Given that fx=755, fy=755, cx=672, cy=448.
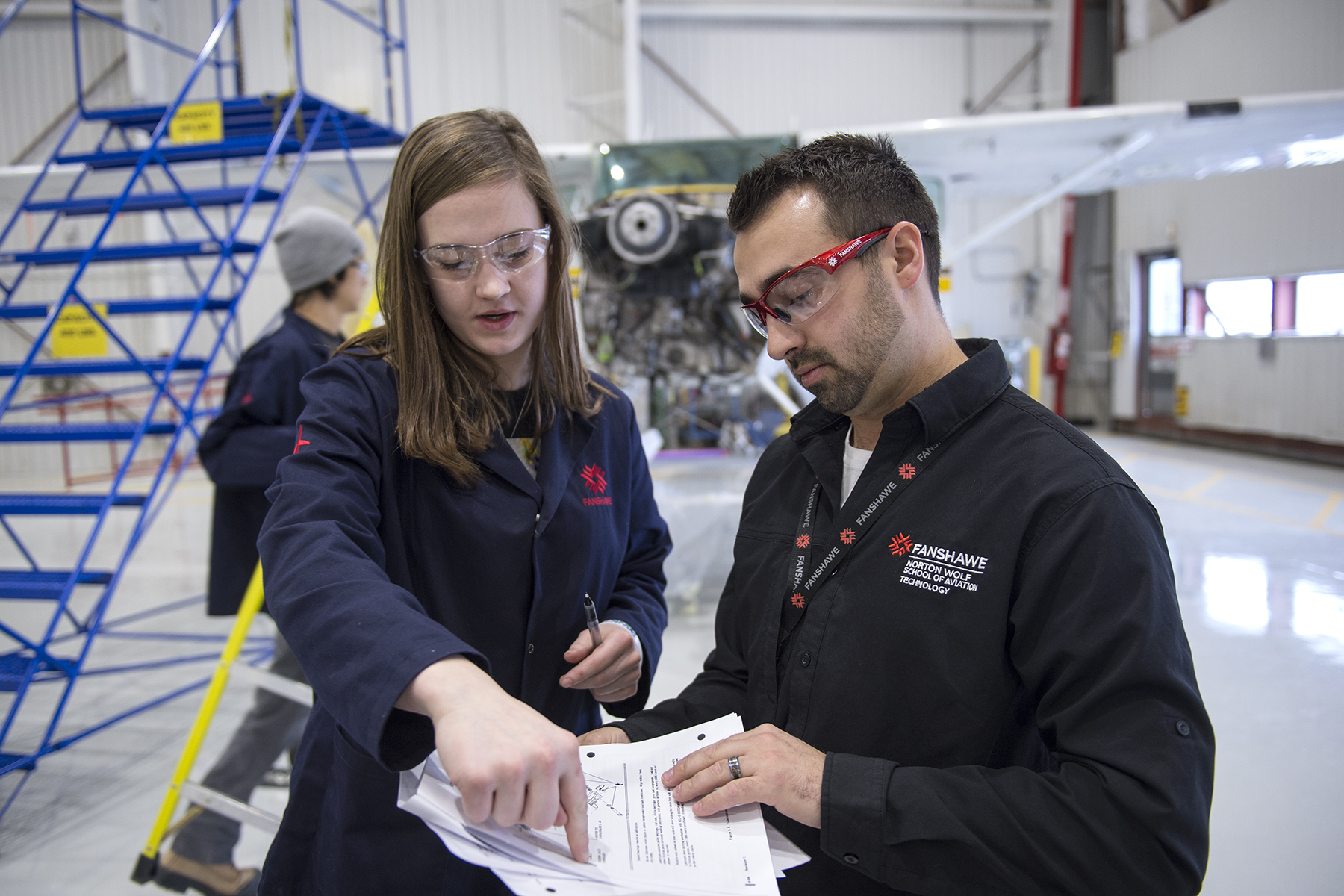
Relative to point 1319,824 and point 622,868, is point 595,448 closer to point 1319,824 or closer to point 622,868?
point 622,868

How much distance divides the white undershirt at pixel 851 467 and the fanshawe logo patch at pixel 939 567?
0.20m

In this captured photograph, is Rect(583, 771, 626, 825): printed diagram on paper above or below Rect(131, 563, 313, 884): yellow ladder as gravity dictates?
above

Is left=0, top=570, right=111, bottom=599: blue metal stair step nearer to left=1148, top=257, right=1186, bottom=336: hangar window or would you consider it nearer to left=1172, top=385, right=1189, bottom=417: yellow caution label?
left=1172, top=385, right=1189, bottom=417: yellow caution label

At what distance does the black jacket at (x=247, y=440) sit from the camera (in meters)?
2.39

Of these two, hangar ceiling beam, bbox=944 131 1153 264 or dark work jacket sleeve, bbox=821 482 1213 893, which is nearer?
dark work jacket sleeve, bbox=821 482 1213 893

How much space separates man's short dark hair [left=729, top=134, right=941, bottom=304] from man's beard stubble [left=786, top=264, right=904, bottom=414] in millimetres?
80

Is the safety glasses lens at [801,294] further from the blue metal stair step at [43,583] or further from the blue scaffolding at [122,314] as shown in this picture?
the blue metal stair step at [43,583]

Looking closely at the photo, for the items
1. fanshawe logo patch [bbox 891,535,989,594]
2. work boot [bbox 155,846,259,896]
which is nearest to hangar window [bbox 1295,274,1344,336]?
fanshawe logo patch [bbox 891,535,989,594]

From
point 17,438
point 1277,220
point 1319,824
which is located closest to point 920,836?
point 1319,824

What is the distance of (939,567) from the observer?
0.97 metres

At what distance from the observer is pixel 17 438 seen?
2.93 m

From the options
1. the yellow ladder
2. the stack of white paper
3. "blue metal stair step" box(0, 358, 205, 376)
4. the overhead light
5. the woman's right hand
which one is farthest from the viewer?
the overhead light

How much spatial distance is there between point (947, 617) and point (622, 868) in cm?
49

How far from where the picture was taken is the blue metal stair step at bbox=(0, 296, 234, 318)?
3057 mm
